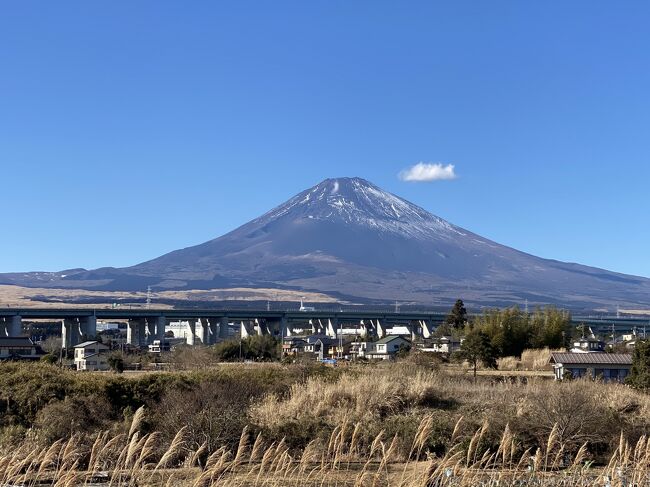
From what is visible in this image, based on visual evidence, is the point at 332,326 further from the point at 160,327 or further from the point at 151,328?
the point at 151,328

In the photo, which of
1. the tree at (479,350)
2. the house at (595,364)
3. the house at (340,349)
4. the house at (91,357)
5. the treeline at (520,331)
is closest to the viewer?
the house at (595,364)

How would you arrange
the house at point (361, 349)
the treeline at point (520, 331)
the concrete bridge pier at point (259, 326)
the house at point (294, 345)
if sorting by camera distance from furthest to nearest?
the concrete bridge pier at point (259, 326) → the house at point (294, 345) → the house at point (361, 349) → the treeline at point (520, 331)

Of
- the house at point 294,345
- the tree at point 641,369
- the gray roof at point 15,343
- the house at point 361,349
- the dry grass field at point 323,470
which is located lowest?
the house at point 294,345

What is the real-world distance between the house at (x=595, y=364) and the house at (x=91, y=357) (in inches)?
958

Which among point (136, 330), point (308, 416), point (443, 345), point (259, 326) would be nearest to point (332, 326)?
point (259, 326)

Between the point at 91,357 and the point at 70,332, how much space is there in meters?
44.7

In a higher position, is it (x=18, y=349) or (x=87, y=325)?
(x=87, y=325)

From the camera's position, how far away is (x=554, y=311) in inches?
2388

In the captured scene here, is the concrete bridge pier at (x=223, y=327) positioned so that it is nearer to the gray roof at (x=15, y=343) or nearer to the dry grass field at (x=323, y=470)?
the gray roof at (x=15, y=343)

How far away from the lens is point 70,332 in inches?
3688

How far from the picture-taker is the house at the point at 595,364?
41281mm

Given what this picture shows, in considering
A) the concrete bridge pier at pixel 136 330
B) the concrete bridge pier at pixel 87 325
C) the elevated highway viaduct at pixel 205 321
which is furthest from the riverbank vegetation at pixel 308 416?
the concrete bridge pier at pixel 136 330

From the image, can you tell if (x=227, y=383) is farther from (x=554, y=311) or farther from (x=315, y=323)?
(x=315, y=323)

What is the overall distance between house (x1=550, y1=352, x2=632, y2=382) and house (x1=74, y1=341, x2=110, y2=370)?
79.9 ft
